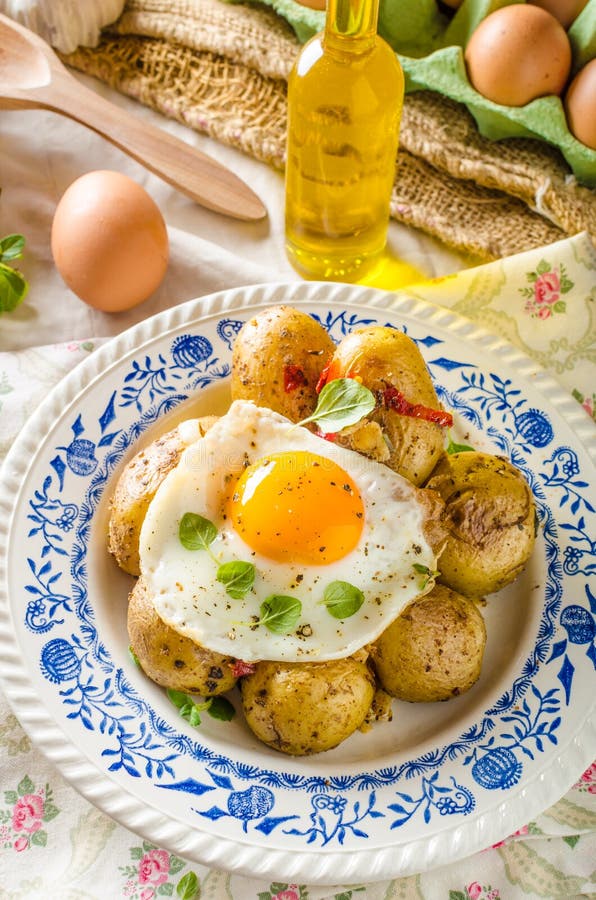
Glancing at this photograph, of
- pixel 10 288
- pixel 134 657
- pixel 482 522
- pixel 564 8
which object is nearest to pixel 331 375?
pixel 482 522

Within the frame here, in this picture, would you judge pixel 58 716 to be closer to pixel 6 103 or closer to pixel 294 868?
pixel 294 868

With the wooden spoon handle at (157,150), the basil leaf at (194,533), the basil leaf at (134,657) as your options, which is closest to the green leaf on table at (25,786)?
the basil leaf at (134,657)

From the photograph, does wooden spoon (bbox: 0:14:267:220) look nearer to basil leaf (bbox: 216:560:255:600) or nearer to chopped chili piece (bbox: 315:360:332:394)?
chopped chili piece (bbox: 315:360:332:394)

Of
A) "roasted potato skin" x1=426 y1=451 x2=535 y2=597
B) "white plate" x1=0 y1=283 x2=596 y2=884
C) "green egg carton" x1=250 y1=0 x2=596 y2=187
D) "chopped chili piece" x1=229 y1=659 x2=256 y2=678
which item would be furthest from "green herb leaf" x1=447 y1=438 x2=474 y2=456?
"green egg carton" x1=250 y1=0 x2=596 y2=187

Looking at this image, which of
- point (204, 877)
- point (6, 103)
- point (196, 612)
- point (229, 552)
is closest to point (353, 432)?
point (229, 552)

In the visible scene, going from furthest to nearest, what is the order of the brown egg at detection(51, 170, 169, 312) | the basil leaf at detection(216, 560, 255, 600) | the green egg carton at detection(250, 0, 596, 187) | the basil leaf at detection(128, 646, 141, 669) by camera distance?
the green egg carton at detection(250, 0, 596, 187)
the brown egg at detection(51, 170, 169, 312)
the basil leaf at detection(128, 646, 141, 669)
the basil leaf at detection(216, 560, 255, 600)

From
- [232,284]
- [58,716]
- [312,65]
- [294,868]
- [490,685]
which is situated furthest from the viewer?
[232,284]
